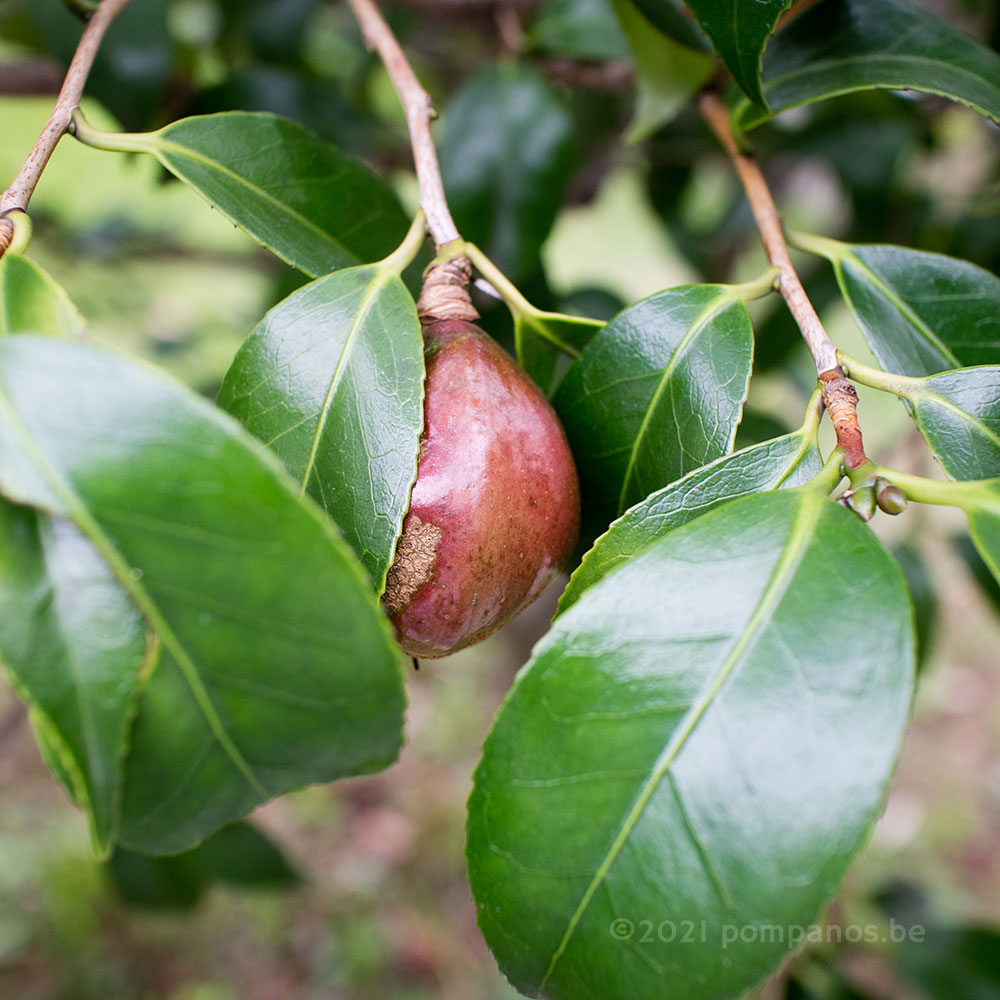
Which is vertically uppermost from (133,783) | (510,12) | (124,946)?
(510,12)

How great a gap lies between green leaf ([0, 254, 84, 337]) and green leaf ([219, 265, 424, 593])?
91mm

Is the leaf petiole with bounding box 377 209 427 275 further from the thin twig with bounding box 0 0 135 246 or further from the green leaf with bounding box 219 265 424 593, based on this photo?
the thin twig with bounding box 0 0 135 246

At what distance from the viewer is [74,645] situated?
0.34m

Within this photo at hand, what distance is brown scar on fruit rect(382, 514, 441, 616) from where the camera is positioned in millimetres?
441

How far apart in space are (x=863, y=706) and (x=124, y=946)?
2.08 m

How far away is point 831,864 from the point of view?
0.32 metres

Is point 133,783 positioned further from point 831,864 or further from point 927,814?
point 927,814

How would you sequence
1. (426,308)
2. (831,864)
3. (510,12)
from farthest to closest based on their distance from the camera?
1. (510,12)
2. (426,308)
3. (831,864)

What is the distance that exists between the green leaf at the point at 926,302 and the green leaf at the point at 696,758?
0.79ft

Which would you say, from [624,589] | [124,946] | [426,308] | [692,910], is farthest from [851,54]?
[124,946]

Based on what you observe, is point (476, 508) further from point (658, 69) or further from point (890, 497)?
point (658, 69)

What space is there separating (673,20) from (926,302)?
10.7 inches

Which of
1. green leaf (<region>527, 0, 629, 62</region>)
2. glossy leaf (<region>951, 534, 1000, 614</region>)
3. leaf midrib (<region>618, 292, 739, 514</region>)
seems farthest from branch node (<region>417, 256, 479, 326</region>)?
glossy leaf (<region>951, 534, 1000, 614</region>)

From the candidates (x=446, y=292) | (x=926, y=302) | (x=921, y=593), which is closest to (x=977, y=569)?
(x=921, y=593)
